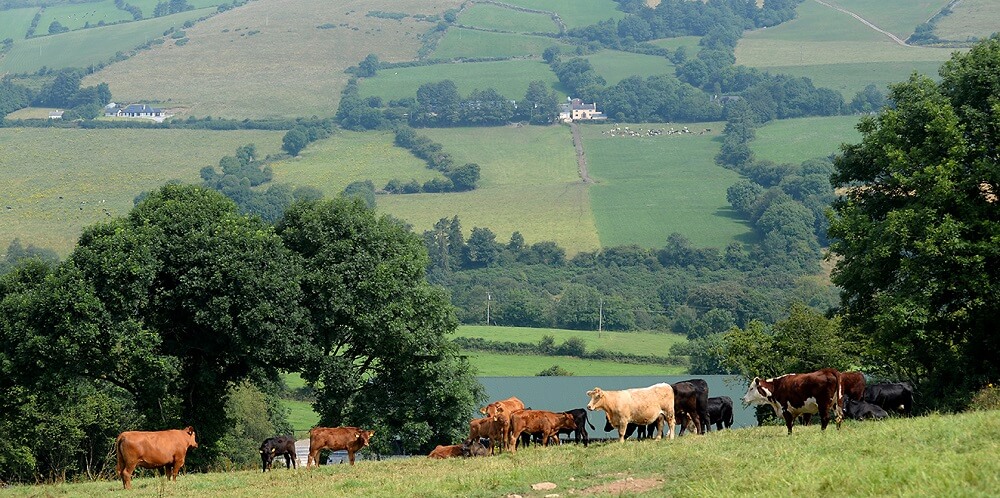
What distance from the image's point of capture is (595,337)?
135250 millimetres

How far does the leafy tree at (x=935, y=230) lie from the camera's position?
35469mm

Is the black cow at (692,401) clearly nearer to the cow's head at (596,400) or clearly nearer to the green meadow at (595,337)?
the cow's head at (596,400)

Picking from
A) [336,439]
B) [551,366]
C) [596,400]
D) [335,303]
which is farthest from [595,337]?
[596,400]

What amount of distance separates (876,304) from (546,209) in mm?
151284

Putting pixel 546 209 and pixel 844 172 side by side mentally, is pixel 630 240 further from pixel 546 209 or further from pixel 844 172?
pixel 844 172

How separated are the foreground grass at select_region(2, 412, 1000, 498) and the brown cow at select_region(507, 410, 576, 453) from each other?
1.45 meters

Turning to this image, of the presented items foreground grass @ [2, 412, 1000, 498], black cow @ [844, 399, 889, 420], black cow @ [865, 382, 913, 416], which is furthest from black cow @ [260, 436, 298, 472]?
black cow @ [865, 382, 913, 416]

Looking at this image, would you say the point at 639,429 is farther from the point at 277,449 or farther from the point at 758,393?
the point at 277,449

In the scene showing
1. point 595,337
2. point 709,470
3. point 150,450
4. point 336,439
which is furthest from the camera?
point 595,337

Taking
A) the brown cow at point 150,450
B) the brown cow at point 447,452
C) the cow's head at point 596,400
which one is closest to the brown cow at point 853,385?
the cow's head at point 596,400

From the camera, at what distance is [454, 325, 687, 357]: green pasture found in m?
128

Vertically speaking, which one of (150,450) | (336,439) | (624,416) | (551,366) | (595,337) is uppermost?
(624,416)

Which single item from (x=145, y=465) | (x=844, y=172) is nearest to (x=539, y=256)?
(x=844, y=172)

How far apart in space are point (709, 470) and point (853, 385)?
986 centimetres
